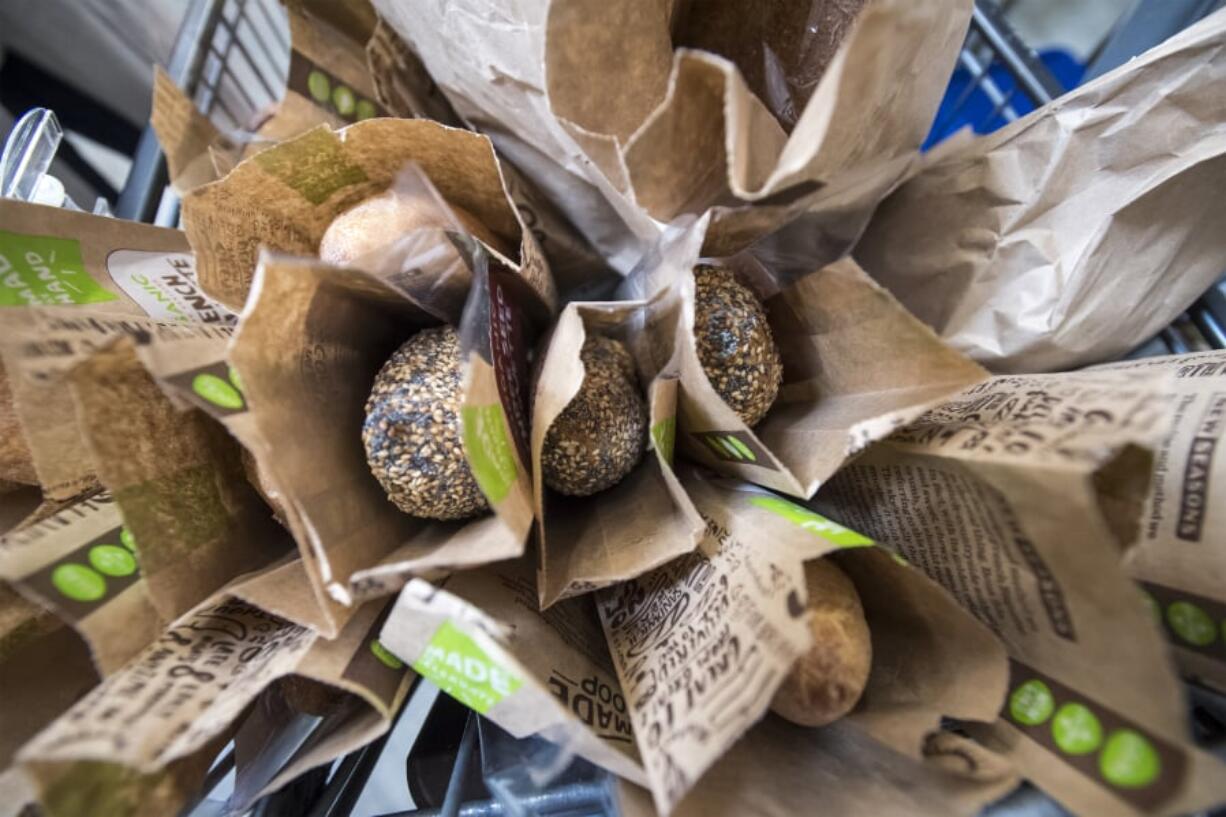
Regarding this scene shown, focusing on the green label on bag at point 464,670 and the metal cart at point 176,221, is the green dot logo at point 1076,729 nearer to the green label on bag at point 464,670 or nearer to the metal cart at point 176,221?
the metal cart at point 176,221

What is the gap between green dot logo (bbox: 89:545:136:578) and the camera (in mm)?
358

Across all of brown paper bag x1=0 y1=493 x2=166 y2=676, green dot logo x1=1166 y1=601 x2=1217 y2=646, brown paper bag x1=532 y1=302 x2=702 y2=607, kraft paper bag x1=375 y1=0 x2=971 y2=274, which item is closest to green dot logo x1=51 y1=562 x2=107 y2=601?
brown paper bag x1=0 y1=493 x2=166 y2=676

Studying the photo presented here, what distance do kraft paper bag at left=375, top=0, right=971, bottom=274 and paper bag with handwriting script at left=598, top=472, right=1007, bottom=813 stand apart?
175mm

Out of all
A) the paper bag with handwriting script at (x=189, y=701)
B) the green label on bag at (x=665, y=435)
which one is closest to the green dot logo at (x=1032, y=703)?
the green label on bag at (x=665, y=435)

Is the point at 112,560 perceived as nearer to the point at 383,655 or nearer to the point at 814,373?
the point at 383,655

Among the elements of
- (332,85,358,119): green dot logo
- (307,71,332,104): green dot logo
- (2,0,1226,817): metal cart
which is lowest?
(2,0,1226,817): metal cart

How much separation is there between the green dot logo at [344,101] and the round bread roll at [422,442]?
0.28 m

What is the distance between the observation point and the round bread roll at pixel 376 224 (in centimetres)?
42

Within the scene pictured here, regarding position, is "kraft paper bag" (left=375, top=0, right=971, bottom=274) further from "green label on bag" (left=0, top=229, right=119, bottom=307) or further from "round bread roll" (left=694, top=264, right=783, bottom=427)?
"green label on bag" (left=0, top=229, right=119, bottom=307)

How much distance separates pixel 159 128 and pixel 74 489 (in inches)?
9.1

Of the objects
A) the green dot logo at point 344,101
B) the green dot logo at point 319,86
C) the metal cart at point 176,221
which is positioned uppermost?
the green dot logo at point 319,86

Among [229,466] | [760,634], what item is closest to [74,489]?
[229,466]

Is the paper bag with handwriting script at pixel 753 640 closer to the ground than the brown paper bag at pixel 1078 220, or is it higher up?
closer to the ground

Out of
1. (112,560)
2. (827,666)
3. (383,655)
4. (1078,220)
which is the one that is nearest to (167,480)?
(112,560)
